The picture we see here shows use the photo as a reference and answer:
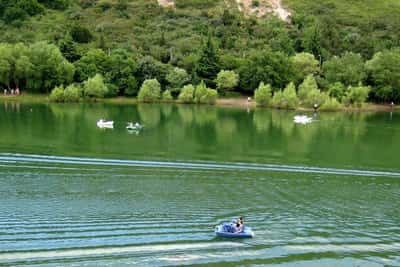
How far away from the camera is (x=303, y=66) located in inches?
4350

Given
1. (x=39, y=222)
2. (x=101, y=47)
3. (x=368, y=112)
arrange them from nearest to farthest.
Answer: (x=39, y=222), (x=368, y=112), (x=101, y=47)

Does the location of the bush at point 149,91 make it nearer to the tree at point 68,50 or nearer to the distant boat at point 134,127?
the tree at point 68,50

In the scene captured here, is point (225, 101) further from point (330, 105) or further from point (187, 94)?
point (330, 105)

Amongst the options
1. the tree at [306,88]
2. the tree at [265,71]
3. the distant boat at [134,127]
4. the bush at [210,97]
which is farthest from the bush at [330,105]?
the distant boat at [134,127]

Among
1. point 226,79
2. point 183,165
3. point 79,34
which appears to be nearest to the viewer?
point 183,165

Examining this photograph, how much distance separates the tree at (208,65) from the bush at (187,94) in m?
6.38

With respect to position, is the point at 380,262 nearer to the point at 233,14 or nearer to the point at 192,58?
the point at 192,58

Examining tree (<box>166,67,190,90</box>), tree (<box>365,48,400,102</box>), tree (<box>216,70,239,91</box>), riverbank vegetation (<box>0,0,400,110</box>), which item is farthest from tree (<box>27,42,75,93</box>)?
tree (<box>365,48,400,102</box>)

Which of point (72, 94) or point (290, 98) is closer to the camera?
point (290, 98)

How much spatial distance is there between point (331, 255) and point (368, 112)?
246ft

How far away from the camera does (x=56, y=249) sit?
25.5m

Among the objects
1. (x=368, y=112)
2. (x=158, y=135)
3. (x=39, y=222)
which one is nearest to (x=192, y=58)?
(x=368, y=112)

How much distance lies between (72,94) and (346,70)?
179 ft

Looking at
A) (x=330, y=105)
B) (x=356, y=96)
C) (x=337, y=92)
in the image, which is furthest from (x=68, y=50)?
(x=356, y=96)
